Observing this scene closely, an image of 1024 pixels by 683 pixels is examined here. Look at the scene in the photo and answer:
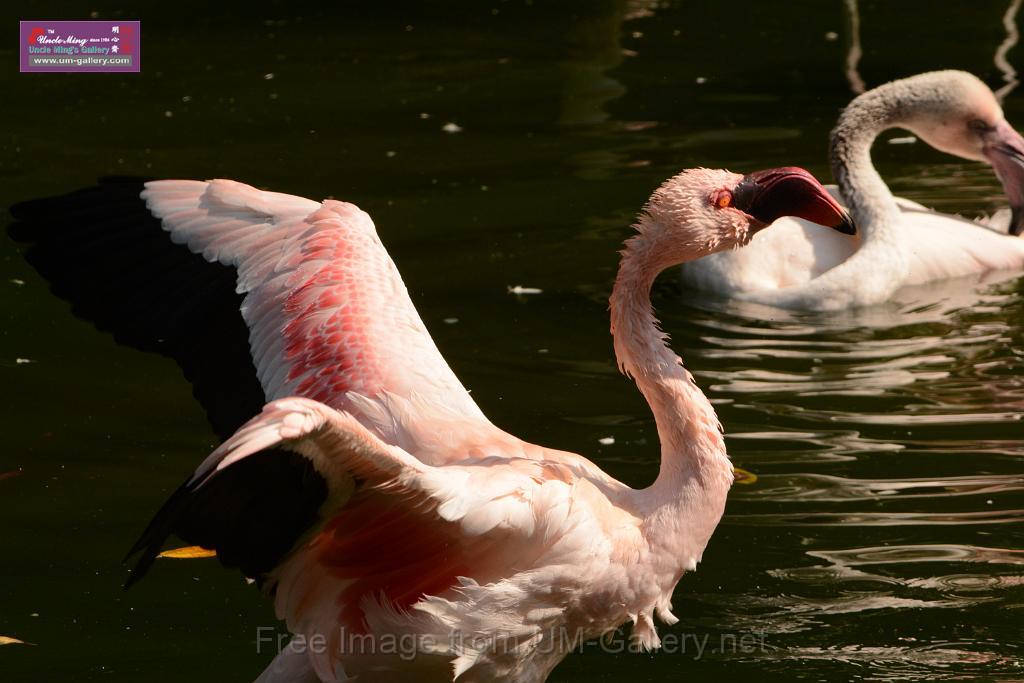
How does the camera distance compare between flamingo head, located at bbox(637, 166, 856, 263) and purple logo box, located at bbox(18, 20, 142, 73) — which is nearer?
flamingo head, located at bbox(637, 166, 856, 263)

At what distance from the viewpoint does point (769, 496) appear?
187 inches

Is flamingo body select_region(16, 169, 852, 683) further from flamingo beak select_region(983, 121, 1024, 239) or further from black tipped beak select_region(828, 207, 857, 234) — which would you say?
flamingo beak select_region(983, 121, 1024, 239)

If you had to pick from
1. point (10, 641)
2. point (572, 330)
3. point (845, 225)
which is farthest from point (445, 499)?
point (572, 330)

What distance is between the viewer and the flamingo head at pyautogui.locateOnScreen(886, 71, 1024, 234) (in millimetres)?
7367

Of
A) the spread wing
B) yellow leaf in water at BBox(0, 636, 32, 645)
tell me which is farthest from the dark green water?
the spread wing

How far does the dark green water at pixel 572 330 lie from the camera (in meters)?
4.12

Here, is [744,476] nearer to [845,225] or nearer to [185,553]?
[845,225]

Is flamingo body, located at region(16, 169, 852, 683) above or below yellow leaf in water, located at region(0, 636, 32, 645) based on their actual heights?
above

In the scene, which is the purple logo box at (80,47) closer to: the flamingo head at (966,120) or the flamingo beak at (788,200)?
the flamingo head at (966,120)

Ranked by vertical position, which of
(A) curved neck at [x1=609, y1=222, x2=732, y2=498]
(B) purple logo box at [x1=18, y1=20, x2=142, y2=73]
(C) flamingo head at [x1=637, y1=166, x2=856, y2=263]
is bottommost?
(B) purple logo box at [x1=18, y1=20, x2=142, y2=73]

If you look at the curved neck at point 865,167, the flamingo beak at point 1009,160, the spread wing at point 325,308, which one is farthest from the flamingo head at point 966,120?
the spread wing at point 325,308

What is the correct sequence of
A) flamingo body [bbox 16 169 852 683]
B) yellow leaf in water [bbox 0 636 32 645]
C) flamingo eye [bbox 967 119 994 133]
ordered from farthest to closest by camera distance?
flamingo eye [bbox 967 119 994 133] < yellow leaf in water [bbox 0 636 32 645] < flamingo body [bbox 16 169 852 683]

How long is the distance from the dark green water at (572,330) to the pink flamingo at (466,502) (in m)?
0.52

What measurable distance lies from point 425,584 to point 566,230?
420cm
